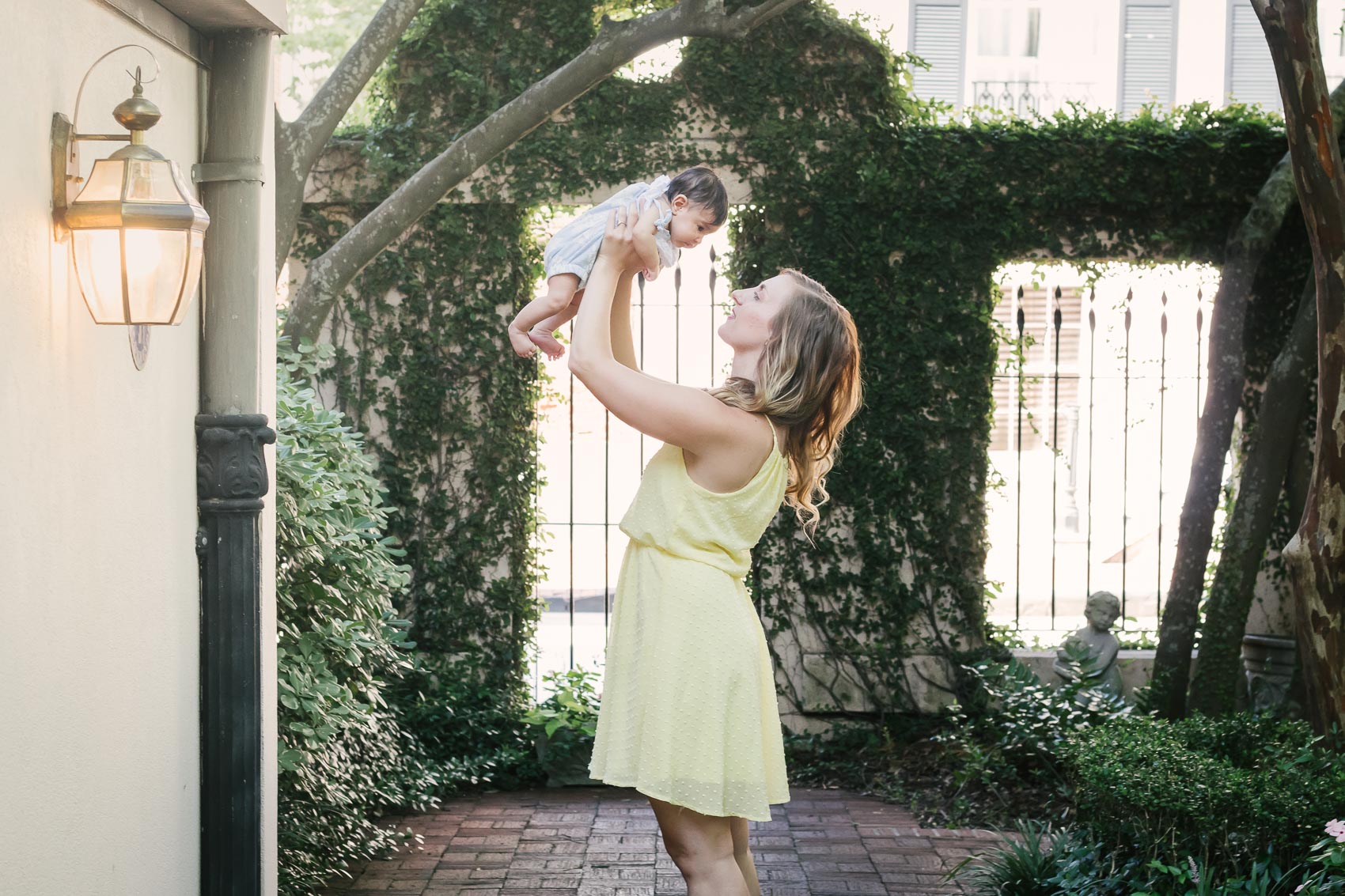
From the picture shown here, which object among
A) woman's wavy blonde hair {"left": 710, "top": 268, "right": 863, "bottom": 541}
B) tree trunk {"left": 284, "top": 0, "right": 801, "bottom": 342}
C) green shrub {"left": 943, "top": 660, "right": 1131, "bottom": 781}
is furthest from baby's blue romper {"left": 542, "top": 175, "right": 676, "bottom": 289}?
green shrub {"left": 943, "top": 660, "right": 1131, "bottom": 781}

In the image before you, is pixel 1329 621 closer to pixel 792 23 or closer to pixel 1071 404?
pixel 792 23

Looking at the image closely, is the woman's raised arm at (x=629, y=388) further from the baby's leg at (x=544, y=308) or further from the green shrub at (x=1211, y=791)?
the green shrub at (x=1211, y=791)

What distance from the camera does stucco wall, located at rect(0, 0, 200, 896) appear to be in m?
2.06

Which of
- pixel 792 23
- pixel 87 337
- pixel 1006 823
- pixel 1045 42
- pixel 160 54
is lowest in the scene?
pixel 1006 823

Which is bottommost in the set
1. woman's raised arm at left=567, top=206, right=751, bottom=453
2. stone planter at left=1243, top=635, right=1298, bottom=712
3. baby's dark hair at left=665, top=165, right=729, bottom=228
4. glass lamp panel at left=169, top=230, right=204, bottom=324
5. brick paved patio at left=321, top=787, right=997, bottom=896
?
brick paved patio at left=321, top=787, right=997, bottom=896

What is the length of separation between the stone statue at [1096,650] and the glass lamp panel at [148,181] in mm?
4564

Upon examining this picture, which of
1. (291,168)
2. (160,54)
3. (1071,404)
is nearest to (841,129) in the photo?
(291,168)

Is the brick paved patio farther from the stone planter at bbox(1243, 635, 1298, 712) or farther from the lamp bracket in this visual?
the lamp bracket

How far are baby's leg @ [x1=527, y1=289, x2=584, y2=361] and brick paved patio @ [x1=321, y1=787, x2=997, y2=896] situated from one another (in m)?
2.26

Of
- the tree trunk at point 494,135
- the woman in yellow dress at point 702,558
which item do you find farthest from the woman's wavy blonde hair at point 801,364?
the tree trunk at point 494,135

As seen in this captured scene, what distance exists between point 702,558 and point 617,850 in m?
2.66

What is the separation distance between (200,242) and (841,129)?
419cm

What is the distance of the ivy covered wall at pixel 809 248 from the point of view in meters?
6.00

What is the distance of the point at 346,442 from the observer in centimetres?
453
